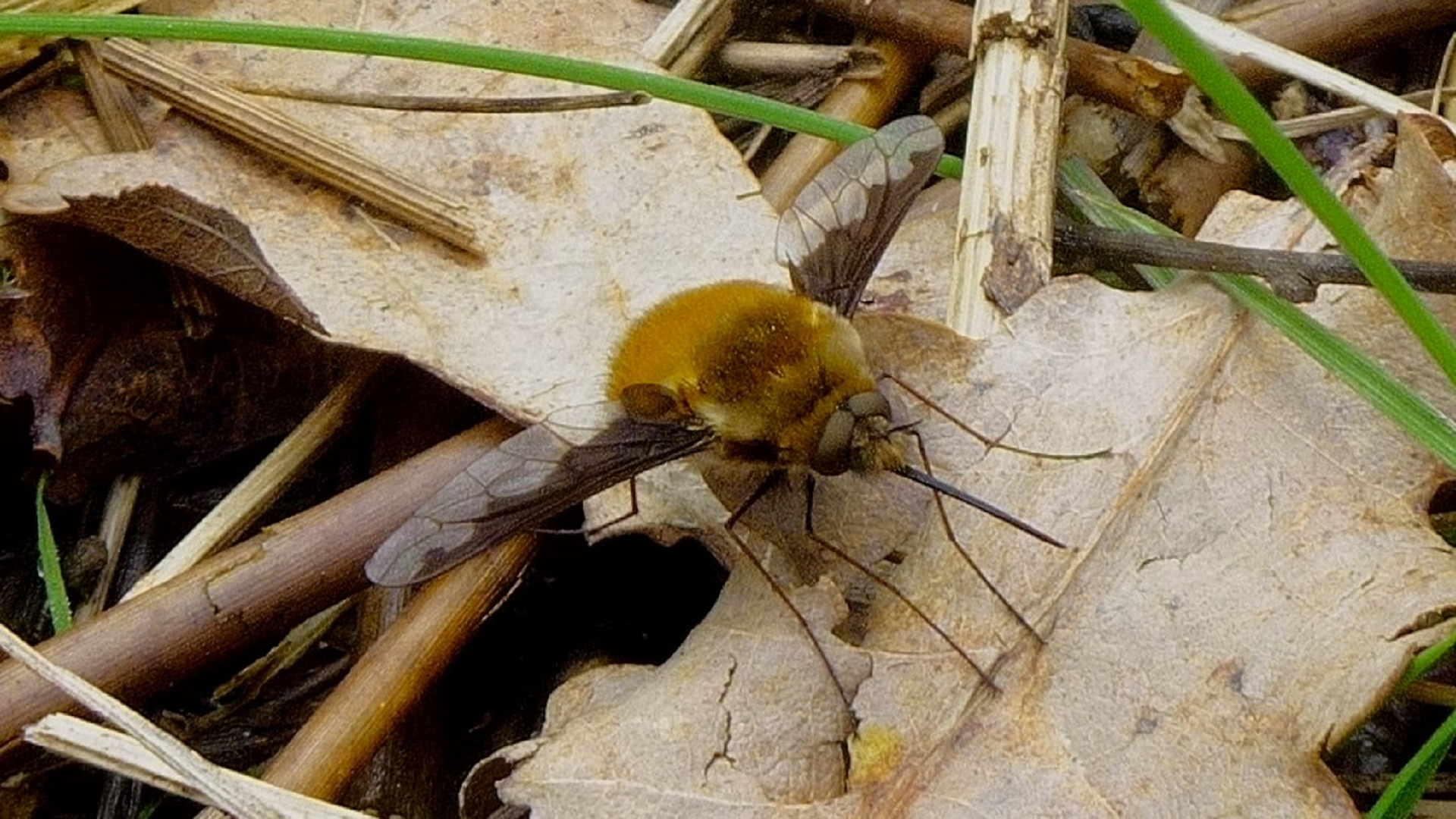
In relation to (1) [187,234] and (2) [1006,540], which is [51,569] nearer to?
(1) [187,234]

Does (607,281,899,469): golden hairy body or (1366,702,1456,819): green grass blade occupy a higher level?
(607,281,899,469): golden hairy body

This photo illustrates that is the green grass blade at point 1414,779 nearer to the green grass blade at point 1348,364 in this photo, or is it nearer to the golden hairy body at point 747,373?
the green grass blade at point 1348,364

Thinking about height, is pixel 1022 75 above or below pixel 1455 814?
above

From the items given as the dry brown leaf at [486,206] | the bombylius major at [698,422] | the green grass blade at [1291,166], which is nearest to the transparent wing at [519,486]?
the bombylius major at [698,422]

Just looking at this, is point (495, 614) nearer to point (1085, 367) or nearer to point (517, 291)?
point (517, 291)

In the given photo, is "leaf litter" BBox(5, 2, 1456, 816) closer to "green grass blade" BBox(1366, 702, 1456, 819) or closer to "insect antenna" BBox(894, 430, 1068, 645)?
"insect antenna" BBox(894, 430, 1068, 645)

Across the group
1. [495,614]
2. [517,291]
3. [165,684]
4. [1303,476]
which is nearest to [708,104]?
[517,291]

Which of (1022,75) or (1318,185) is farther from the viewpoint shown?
(1022,75)

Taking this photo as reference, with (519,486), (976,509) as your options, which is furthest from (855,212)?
(519,486)

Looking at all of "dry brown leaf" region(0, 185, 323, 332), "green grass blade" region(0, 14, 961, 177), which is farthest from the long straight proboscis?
"dry brown leaf" region(0, 185, 323, 332)
